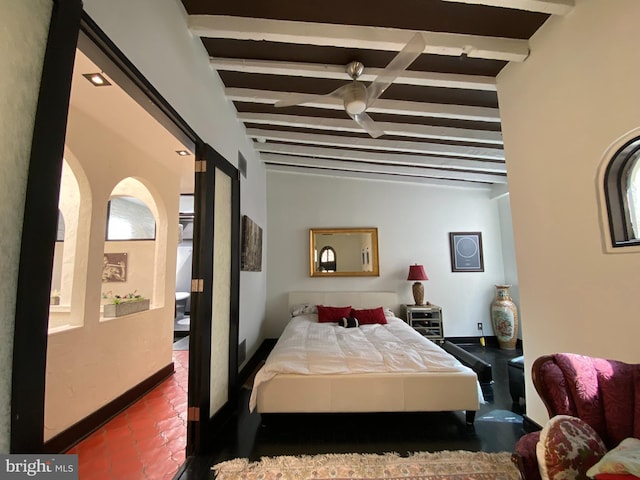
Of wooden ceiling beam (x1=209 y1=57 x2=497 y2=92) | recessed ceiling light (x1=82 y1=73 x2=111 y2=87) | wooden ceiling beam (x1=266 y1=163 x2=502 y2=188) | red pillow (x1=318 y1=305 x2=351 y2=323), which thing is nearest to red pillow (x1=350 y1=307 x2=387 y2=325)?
red pillow (x1=318 y1=305 x2=351 y2=323)

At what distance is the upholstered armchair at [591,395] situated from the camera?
48.4 inches

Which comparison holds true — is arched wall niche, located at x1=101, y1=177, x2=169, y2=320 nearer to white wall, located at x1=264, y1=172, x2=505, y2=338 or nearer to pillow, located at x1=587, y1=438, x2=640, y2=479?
white wall, located at x1=264, y1=172, x2=505, y2=338

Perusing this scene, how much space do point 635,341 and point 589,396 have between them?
56 cm

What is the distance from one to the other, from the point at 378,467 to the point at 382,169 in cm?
386

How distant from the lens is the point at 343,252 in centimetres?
490

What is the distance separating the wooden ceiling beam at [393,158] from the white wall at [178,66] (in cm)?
67

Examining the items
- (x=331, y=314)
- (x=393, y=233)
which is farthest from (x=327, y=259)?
(x=393, y=233)

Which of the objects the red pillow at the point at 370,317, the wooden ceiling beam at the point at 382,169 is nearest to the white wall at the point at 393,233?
the wooden ceiling beam at the point at 382,169

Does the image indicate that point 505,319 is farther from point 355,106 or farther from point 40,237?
point 40,237

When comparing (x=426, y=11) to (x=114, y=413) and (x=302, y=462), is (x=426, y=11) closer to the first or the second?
(x=302, y=462)

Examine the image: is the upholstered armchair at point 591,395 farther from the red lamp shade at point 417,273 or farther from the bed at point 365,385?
the red lamp shade at point 417,273

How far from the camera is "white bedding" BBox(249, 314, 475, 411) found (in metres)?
2.33

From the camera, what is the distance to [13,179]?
2.55 feet

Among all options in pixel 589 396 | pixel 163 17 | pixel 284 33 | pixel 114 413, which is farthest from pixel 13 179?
pixel 114 413
